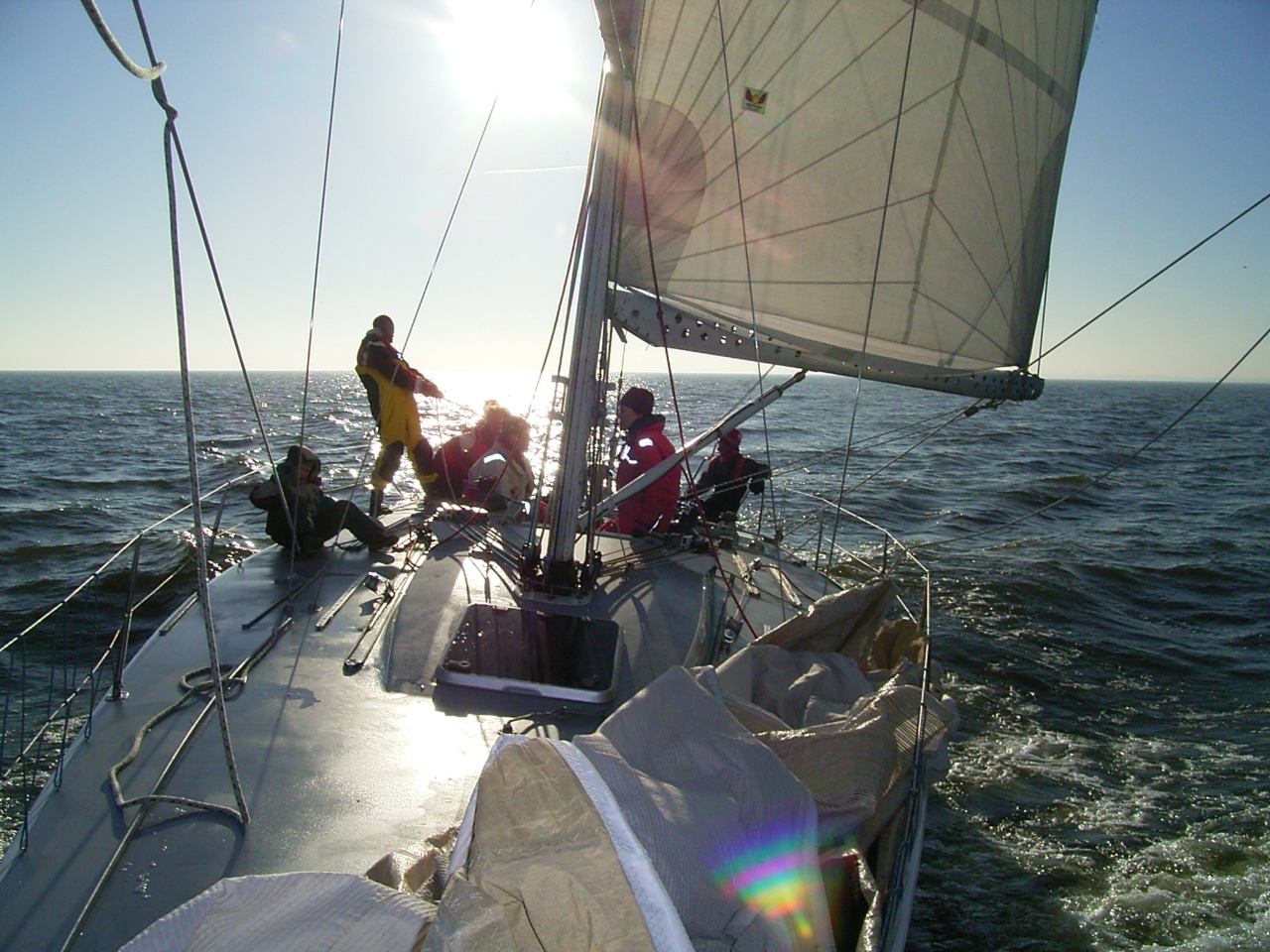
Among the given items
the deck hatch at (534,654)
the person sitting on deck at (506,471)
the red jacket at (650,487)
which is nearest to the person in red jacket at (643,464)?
the red jacket at (650,487)

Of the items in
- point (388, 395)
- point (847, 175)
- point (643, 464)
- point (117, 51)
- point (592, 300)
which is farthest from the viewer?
point (388, 395)

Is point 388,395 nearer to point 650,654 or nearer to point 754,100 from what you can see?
point 650,654

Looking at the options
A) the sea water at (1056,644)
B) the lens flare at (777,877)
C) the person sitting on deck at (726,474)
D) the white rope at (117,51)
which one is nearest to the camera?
the white rope at (117,51)

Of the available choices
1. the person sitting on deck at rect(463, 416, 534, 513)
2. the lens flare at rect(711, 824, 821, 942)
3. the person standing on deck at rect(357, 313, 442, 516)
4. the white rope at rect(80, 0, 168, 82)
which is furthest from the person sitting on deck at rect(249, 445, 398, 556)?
the lens flare at rect(711, 824, 821, 942)

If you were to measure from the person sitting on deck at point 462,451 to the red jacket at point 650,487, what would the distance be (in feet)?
4.56

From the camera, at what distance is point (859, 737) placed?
6.78ft

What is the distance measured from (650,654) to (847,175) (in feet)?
10.3

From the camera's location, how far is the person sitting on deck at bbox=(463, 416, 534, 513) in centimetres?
598

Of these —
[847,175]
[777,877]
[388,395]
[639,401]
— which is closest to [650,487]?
[639,401]

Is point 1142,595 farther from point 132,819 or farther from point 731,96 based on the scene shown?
point 132,819

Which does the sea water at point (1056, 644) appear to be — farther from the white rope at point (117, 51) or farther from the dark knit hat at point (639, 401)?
the white rope at point (117, 51)

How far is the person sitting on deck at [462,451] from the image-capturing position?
252 inches

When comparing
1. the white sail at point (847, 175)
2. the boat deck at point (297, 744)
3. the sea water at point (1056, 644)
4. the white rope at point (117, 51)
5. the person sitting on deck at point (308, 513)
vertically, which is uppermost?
the white sail at point (847, 175)

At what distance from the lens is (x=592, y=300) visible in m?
3.72
